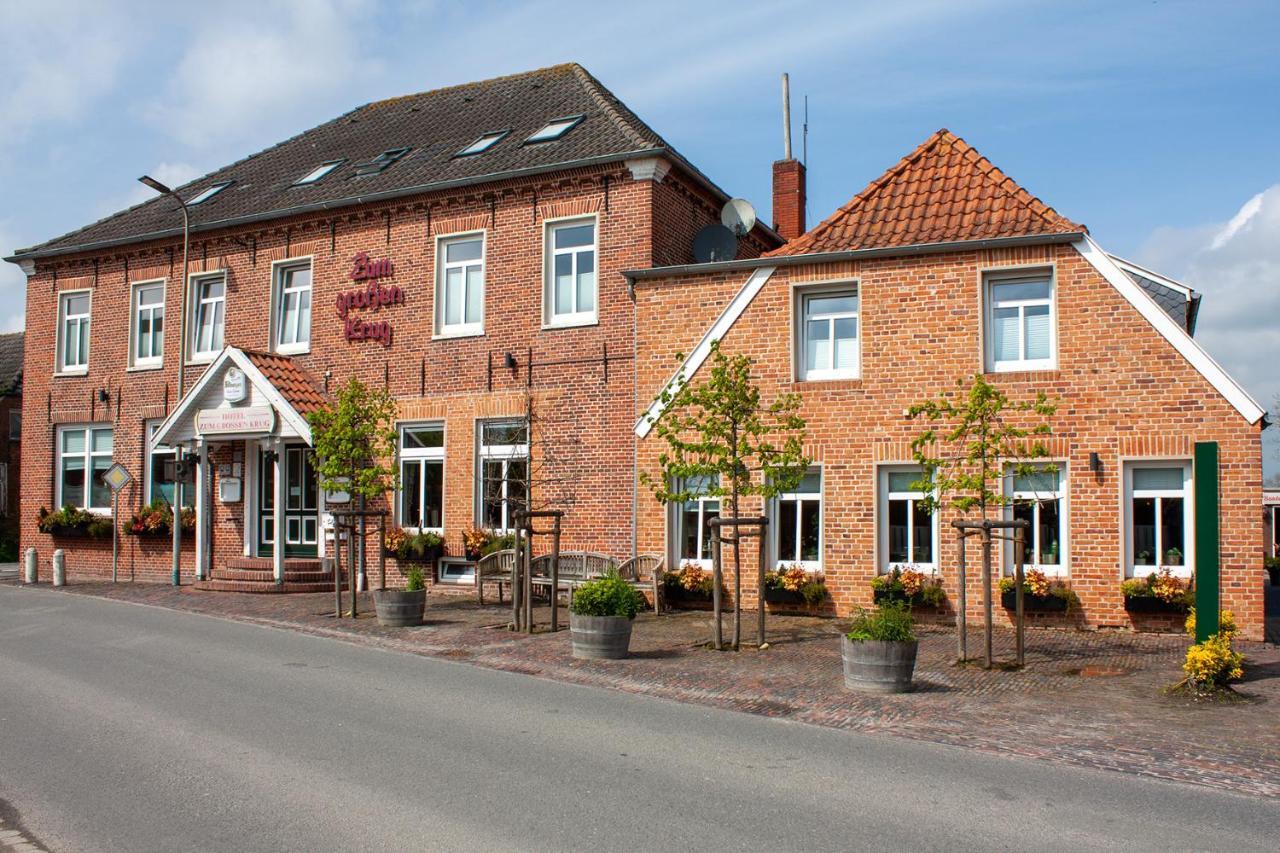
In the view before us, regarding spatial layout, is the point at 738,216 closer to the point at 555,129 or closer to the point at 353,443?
the point at 555,129

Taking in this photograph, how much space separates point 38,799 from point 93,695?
374 cm

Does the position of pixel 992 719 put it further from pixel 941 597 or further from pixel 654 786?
pixel 941 597

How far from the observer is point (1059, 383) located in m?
15.1

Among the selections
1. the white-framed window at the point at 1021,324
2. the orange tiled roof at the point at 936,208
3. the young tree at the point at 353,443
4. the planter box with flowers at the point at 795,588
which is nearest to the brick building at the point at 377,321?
the young tree at the point at 353,443

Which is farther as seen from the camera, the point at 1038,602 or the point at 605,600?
the point at 1038,602

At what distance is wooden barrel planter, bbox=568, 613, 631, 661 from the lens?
12.8 m

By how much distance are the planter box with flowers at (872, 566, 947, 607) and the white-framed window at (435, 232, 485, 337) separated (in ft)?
28.7

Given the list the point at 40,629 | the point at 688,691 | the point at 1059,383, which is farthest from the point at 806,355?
the point at 40,629

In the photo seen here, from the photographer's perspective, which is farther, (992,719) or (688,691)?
(688,691)

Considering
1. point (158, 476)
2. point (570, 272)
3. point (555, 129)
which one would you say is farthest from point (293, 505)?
point (555, 129)

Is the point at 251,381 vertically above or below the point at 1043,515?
above

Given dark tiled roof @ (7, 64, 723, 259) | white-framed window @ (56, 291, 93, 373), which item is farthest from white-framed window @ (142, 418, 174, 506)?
dark tiled roof @ (7, 64, 723, 259)

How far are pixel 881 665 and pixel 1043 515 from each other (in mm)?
5533

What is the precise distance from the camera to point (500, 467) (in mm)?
19703
